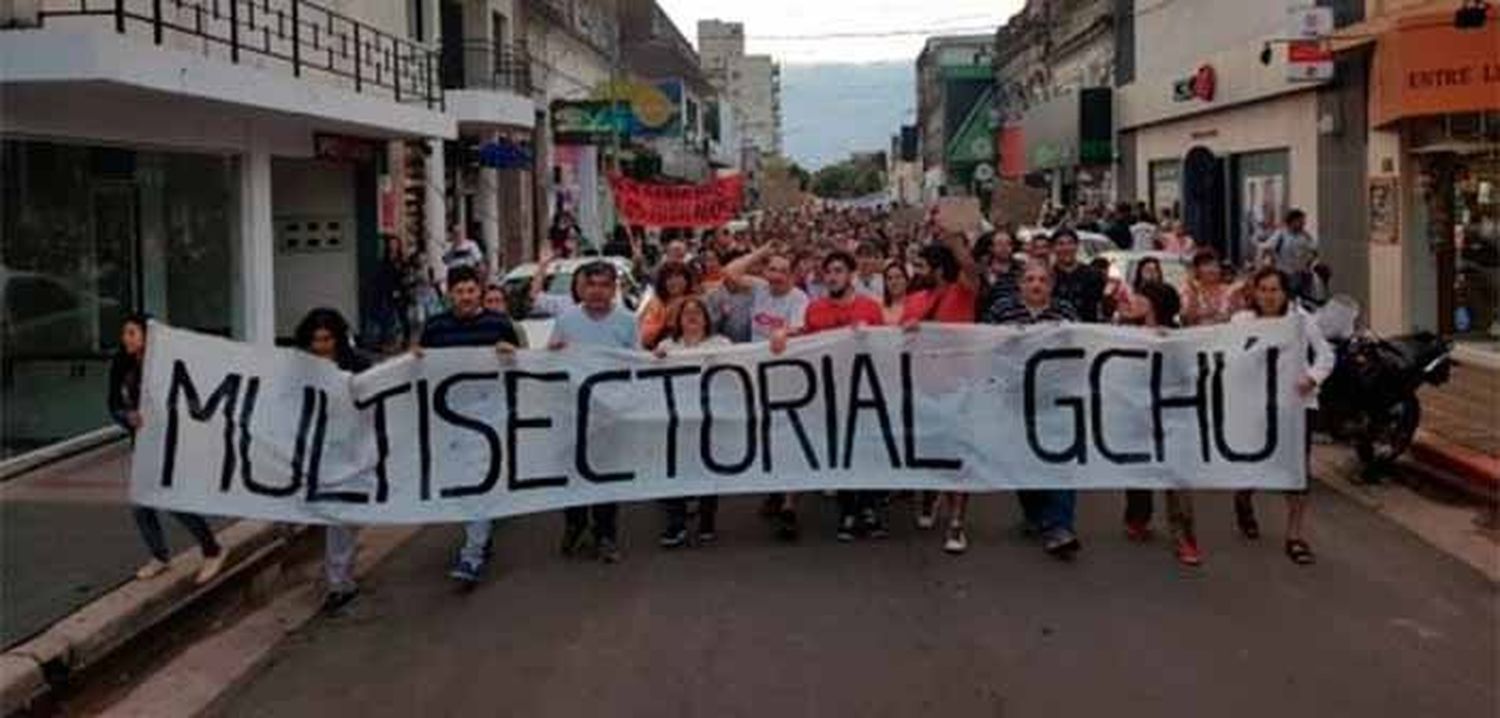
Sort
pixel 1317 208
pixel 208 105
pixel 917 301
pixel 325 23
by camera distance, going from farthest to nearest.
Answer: pixel 1317 208, pixel 325 23, pixel 208 105, pixel 917 301

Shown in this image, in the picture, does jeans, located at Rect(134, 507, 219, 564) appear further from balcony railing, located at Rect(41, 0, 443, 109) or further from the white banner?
balcony railing, located at Rect(41, 0, 443, 109)

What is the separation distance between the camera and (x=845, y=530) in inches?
394

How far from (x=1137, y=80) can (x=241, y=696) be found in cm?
3313

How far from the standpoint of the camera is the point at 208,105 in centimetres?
1672

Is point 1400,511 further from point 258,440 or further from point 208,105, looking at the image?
point 208,105

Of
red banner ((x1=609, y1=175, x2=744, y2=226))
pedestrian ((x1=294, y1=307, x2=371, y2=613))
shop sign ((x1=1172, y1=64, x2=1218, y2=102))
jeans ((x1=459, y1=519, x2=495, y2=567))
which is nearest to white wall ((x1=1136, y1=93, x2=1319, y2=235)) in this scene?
shop sign ((x1=1172, y1=64, x2=1218, y2=102))

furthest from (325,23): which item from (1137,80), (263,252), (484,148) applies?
(1137,80)

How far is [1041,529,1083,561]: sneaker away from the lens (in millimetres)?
9367

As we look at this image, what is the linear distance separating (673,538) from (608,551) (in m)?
0.43

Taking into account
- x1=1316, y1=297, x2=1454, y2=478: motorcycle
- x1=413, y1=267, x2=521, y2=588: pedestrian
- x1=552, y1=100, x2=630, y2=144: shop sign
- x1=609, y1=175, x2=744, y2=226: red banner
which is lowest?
x1=1316, y1=297, x2=1454, y2=478: motorcycle

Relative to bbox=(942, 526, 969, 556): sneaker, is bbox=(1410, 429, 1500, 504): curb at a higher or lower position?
higher

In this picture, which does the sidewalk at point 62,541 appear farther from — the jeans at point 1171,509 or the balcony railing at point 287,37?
the jeans at point 1171,509

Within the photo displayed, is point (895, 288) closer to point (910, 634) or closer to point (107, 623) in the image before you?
point (910, 634)

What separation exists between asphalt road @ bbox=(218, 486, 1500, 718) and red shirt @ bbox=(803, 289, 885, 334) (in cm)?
117
